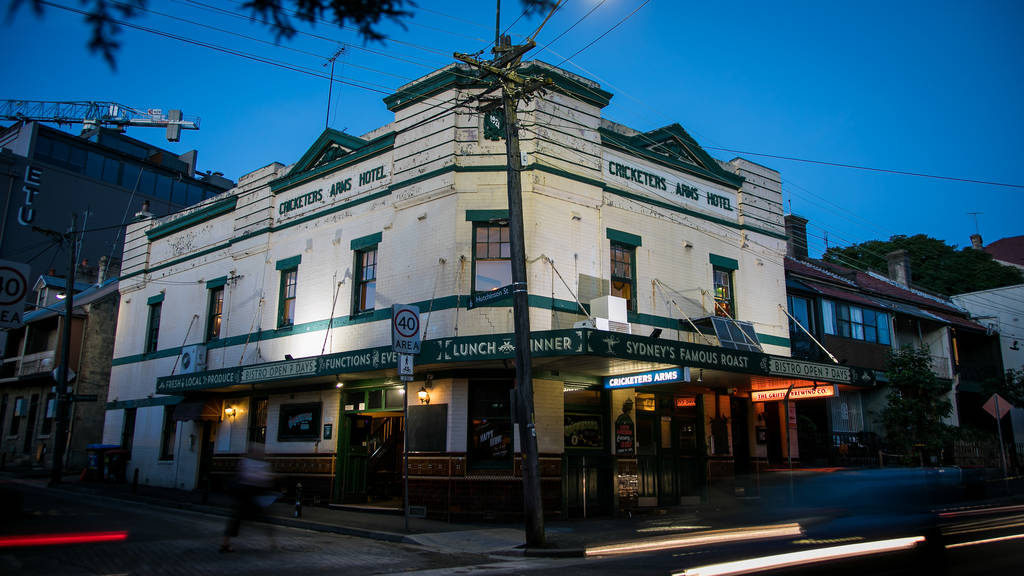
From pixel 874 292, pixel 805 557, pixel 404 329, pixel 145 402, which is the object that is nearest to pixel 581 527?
pixel 404 329

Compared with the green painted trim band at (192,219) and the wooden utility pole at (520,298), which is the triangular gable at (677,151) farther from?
the green painted trim band at (192,219)

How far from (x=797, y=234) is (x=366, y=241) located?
22.1 metres

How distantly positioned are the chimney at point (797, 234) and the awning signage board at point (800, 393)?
14557 millimetres

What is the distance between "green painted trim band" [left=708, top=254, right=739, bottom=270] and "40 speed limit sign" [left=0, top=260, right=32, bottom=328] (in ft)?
54.5

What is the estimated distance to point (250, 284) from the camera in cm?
2236

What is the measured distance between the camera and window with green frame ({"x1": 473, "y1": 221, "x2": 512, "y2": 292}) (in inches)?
667

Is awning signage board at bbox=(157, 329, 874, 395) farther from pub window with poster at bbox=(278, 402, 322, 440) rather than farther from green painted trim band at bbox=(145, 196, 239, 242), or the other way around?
green painted trim band at bbox=(145, 196, 239, 242)

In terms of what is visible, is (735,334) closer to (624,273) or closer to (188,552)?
(624,273)

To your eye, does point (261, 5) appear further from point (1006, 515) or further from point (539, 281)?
point (1006, 515)

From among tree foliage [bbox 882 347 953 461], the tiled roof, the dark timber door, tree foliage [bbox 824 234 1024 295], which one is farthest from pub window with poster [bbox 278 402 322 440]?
tree foliage [bbox 824 234 1024 295]

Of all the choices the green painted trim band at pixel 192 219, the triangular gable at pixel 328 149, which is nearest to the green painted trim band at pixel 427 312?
the green painted trim band at pixel 192 219

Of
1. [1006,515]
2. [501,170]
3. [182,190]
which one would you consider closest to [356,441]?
[501,170]

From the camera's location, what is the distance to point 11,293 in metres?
9.87

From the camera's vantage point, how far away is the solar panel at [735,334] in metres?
19.5
